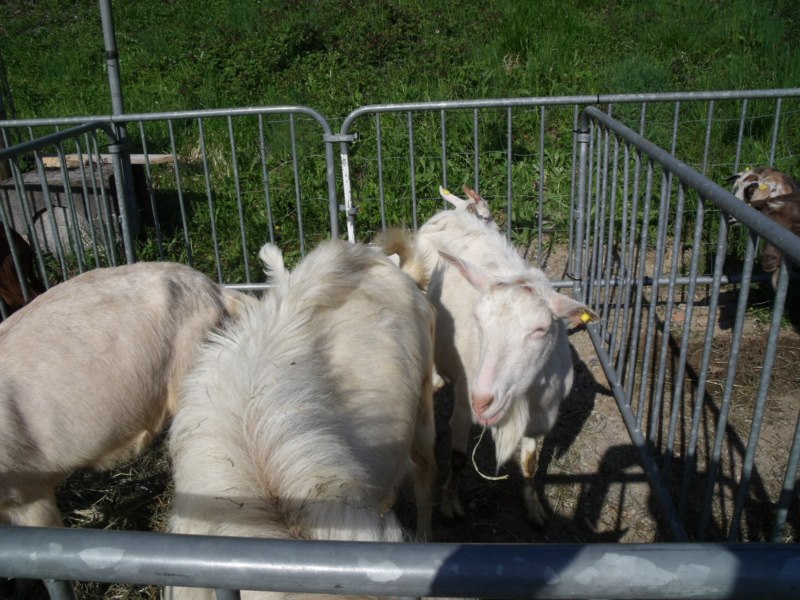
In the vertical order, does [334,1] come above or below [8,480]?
above

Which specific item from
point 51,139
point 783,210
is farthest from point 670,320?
point 51,139

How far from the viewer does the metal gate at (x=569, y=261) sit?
2.71 ft

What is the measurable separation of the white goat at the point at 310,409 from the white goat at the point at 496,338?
319 mm

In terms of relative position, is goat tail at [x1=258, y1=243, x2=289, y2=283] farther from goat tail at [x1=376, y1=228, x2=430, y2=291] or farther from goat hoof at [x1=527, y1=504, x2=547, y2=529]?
goat hoof at [x1=527, y1=504, x2=547, y2=529]

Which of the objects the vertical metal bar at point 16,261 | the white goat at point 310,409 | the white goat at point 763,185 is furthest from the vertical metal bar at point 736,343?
the vertical metal bar at point 16,261

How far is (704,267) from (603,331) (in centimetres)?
253

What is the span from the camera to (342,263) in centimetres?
278

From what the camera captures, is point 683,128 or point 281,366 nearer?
point 281,366

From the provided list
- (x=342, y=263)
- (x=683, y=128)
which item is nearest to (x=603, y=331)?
(x=342, y=263)

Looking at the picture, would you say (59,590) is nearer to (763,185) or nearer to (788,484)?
(788,484)

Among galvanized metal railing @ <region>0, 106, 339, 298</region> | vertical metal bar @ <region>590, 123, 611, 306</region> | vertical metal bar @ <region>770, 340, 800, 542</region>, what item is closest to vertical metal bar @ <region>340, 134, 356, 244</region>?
galvanized metal railing @ <region>0, 106, 339, 298</region>

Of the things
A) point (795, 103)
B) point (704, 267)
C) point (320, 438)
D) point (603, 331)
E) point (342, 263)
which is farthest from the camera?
point (795, 103)

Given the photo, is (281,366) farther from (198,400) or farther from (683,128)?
(683,128)

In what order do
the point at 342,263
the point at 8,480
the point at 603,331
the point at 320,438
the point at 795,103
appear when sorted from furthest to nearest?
1. the point at 795,103
2. the point at 603,331
3. the point at 342,263
4. the point at 8,480
5. the point at 320,438
